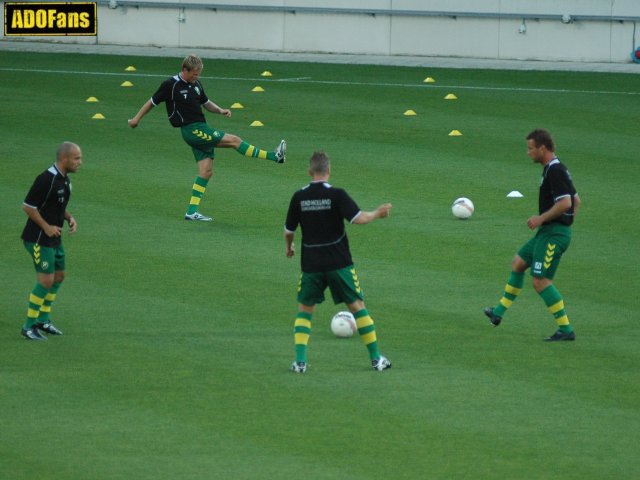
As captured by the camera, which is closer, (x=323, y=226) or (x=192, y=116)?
(x=323, y=226)

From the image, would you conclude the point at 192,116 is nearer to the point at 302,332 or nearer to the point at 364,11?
the point at 302,332

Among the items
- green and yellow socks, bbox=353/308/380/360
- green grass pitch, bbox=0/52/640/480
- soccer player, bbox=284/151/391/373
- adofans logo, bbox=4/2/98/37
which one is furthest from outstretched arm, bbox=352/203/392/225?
adofans logo, bbox=4/2/98/37

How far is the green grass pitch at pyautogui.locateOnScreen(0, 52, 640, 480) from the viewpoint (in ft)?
31.1

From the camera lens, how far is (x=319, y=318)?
13547 millimetres

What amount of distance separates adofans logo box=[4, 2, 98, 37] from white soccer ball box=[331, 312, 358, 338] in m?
28.9

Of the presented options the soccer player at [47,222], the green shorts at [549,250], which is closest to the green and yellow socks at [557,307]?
the green shorts at [549,250]

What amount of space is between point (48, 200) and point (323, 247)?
8.99 ft

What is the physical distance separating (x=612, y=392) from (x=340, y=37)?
96.9 ft

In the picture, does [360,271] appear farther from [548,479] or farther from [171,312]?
[548,479]

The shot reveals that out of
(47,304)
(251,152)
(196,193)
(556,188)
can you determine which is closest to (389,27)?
(251,152)

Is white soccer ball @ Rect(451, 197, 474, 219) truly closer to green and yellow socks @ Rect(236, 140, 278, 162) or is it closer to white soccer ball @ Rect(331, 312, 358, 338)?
green and yellow socks @ Rect(236, 140, 278, 162)

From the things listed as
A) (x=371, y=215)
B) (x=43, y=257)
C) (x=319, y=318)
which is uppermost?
(x=371, y=215)

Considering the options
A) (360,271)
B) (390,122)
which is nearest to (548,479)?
(360,271)

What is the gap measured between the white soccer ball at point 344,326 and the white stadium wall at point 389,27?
2571 cm
